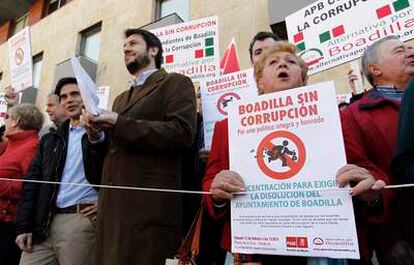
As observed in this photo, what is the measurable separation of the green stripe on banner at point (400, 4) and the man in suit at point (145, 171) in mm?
1679

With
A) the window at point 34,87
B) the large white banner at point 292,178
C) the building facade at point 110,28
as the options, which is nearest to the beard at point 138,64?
the large white banner at point 292,178

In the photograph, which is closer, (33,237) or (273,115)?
(273,115)

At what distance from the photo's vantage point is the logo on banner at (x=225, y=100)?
276 centimetres

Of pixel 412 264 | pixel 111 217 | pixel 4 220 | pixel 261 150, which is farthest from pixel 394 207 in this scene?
pixel 4 220

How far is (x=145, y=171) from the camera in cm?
196

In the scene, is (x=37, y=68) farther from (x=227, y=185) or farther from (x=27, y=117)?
(x=227, y=185)

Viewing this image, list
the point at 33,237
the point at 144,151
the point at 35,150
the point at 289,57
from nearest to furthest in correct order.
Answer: the point at 289,57 < the point at 144,151 < the point at 33,237 < the point at 35,150

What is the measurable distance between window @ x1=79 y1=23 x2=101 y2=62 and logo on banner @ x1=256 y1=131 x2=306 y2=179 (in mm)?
8719

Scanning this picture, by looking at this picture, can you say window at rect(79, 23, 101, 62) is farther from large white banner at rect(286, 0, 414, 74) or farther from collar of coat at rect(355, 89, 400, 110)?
collar of coat at rect(355, 89, 400, 110)

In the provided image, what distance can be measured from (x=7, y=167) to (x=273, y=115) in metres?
2.19

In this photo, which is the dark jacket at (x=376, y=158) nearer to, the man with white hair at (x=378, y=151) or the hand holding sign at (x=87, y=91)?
the man with white hair at (x=378, y=151)

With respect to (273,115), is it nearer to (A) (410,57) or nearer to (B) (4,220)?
(A) (410,57)

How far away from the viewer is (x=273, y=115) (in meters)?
1.46

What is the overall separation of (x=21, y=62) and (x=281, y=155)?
4.77m
